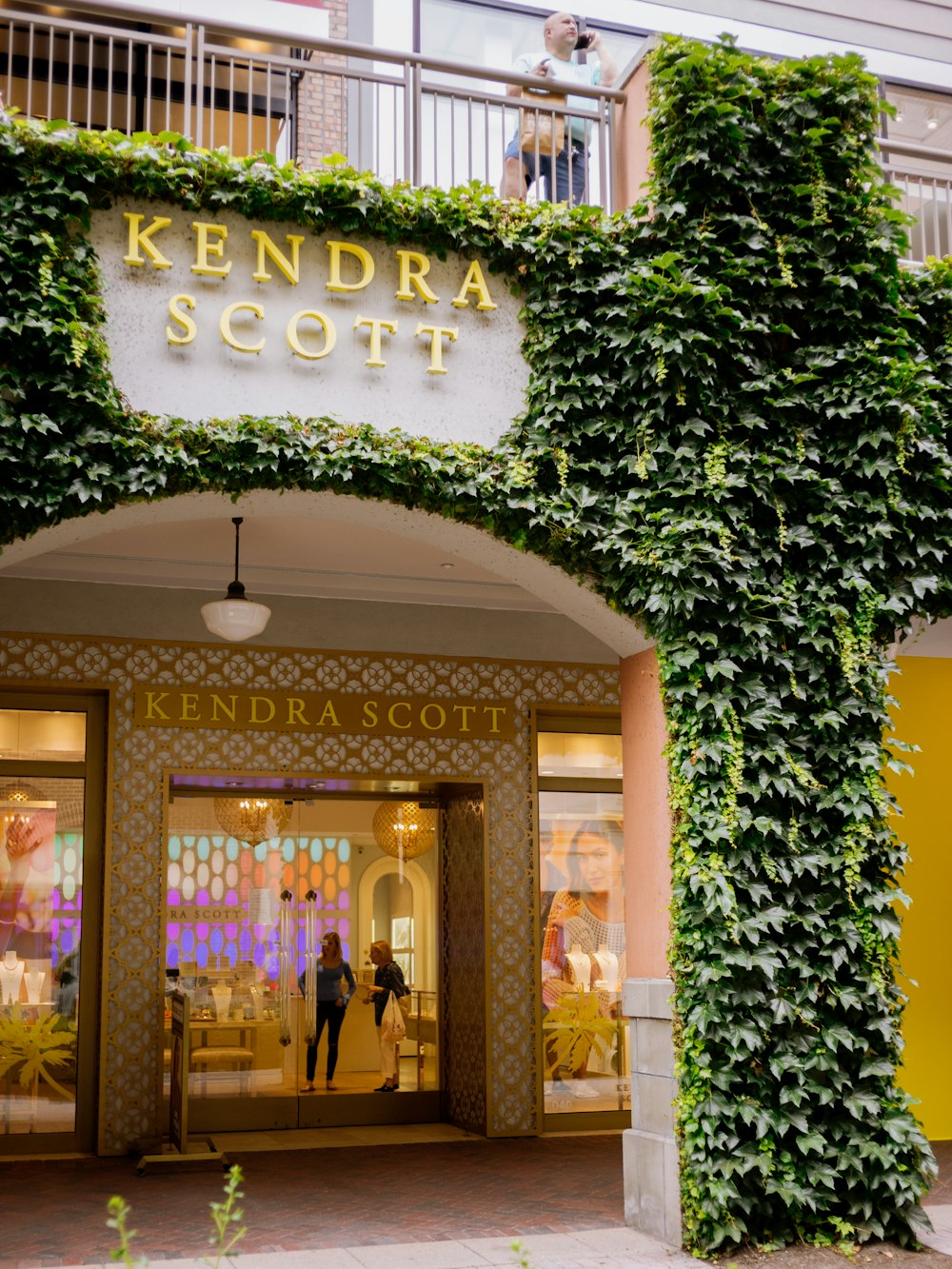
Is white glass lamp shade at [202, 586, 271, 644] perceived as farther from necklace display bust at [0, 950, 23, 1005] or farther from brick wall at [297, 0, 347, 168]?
brick wall at [297, 0, 347, 168]

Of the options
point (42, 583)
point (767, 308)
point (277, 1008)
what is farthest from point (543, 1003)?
point (767, 308)

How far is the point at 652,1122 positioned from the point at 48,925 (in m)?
5.02

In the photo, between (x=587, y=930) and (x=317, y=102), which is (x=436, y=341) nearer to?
(x=317, y=102)

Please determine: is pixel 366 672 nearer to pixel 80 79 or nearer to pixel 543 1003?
pixel 543 1003

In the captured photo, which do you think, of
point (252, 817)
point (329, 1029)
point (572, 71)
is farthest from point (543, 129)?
point (329, 1029)

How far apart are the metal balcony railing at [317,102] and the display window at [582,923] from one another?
4818mm

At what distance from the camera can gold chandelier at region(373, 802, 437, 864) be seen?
11.3m

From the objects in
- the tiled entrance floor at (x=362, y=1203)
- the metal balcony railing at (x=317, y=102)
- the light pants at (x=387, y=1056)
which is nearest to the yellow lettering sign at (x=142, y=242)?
the metal balcony railing at (x=317, y=102)

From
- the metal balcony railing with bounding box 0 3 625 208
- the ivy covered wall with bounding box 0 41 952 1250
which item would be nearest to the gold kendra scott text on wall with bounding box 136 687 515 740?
the ivy covered wall with bounding box 0 41 952 1250

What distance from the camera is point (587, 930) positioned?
11.2 m

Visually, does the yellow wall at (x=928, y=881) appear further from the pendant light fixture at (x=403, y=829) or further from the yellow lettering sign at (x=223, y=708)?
the yellow lettering sign at (x=223, y=708)

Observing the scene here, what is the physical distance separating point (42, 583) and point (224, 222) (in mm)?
4002

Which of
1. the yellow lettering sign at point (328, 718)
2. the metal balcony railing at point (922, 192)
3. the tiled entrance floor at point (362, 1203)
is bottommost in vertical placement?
the tiled entrance floor at point (362, 1203)

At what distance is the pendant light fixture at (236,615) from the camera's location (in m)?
8.92
